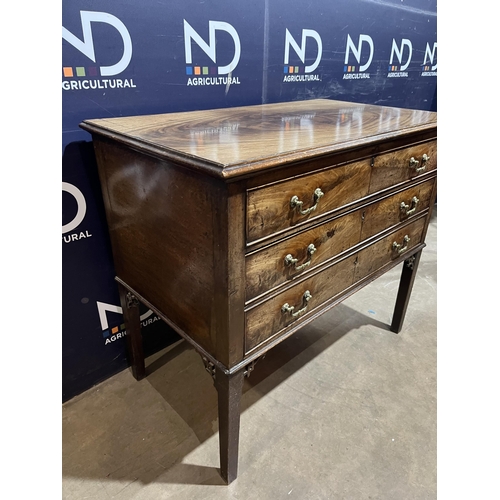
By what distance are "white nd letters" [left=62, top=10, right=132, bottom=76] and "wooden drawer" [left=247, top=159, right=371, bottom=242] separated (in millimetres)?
760

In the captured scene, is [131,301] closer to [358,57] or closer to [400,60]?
[358,57]

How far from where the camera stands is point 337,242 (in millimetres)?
1260

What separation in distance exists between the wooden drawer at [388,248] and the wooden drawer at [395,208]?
2.3 inches

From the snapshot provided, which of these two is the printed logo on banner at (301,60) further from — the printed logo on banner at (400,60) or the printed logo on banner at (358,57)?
the printed logo on banner at (400,60)

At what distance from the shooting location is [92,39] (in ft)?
4.02

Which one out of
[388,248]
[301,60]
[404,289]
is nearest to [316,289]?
[388,248]

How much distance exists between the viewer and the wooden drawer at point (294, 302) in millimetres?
1116

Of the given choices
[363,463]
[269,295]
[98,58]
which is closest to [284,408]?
[363,463]

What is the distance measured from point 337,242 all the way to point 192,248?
49 centimetres

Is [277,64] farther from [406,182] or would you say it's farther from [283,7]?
[406,182]

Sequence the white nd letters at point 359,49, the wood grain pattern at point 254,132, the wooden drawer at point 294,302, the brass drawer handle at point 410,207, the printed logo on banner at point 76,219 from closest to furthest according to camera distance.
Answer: the wood grain pattern at point 254,132 < the wooden drawer at point 294,302 < the printed logo on banner at point 76,219 < the brass drawer handle at point 410,207 < the white nd letters at point 359,49

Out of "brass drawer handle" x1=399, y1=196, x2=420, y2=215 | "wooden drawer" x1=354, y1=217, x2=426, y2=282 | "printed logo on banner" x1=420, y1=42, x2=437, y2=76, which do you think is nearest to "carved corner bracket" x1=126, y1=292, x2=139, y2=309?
"wooden drawer" x1=354, y1=217, x2=426, y2=282

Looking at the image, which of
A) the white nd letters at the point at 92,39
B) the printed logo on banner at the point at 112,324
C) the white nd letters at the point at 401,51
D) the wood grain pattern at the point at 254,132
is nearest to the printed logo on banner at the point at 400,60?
the white nd letters at the point at 401,51

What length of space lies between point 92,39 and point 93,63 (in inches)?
2.7
